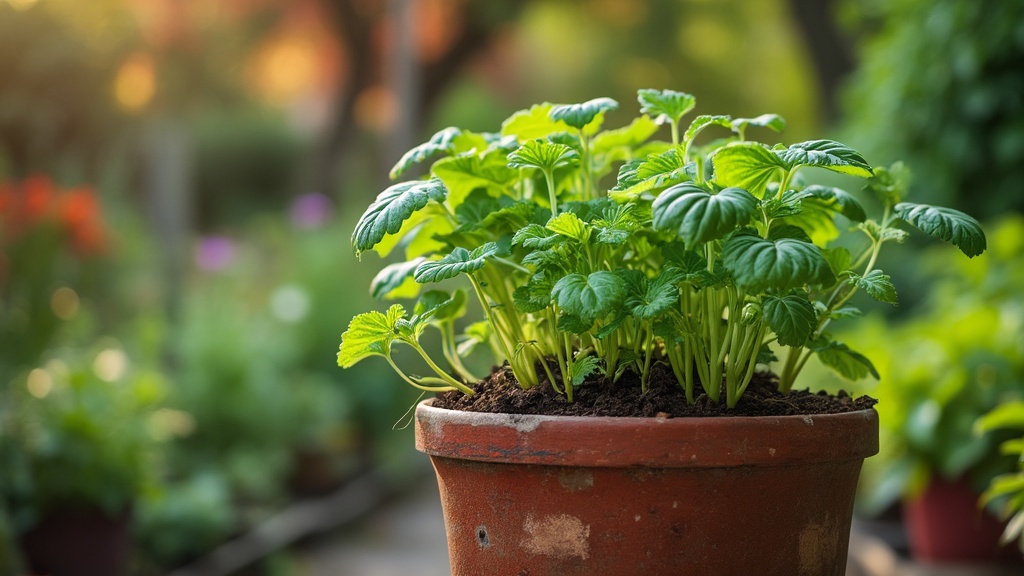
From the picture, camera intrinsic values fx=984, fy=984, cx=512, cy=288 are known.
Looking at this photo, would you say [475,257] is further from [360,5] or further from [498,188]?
[360,5]

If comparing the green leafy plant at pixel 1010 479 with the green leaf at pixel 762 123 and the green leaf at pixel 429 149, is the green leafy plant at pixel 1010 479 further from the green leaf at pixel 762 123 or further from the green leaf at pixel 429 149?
the green leaf at pixel 429 149

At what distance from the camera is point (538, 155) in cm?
111

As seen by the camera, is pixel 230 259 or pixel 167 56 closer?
pixel 167 56

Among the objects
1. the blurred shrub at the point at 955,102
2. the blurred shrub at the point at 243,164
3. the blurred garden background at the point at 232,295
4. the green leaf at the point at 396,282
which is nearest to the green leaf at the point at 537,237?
the green leaf at the point at 396,282

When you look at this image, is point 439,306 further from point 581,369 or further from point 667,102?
point 667,102

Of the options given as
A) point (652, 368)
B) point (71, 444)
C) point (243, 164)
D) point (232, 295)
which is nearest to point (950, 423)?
point (652, 368)

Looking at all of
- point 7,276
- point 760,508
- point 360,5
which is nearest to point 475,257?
point 760,508

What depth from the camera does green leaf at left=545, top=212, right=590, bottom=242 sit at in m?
1.04

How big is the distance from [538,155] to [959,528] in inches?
76.8

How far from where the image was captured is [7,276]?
9.27 ft

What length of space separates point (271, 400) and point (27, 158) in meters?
1.37

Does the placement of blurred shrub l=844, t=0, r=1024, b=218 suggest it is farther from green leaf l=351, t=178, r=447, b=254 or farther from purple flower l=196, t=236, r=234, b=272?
purple flower l=196, t=236, r=234, b=272

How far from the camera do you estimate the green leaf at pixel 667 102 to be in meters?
1.18

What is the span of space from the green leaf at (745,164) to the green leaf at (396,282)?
40 centimetres
